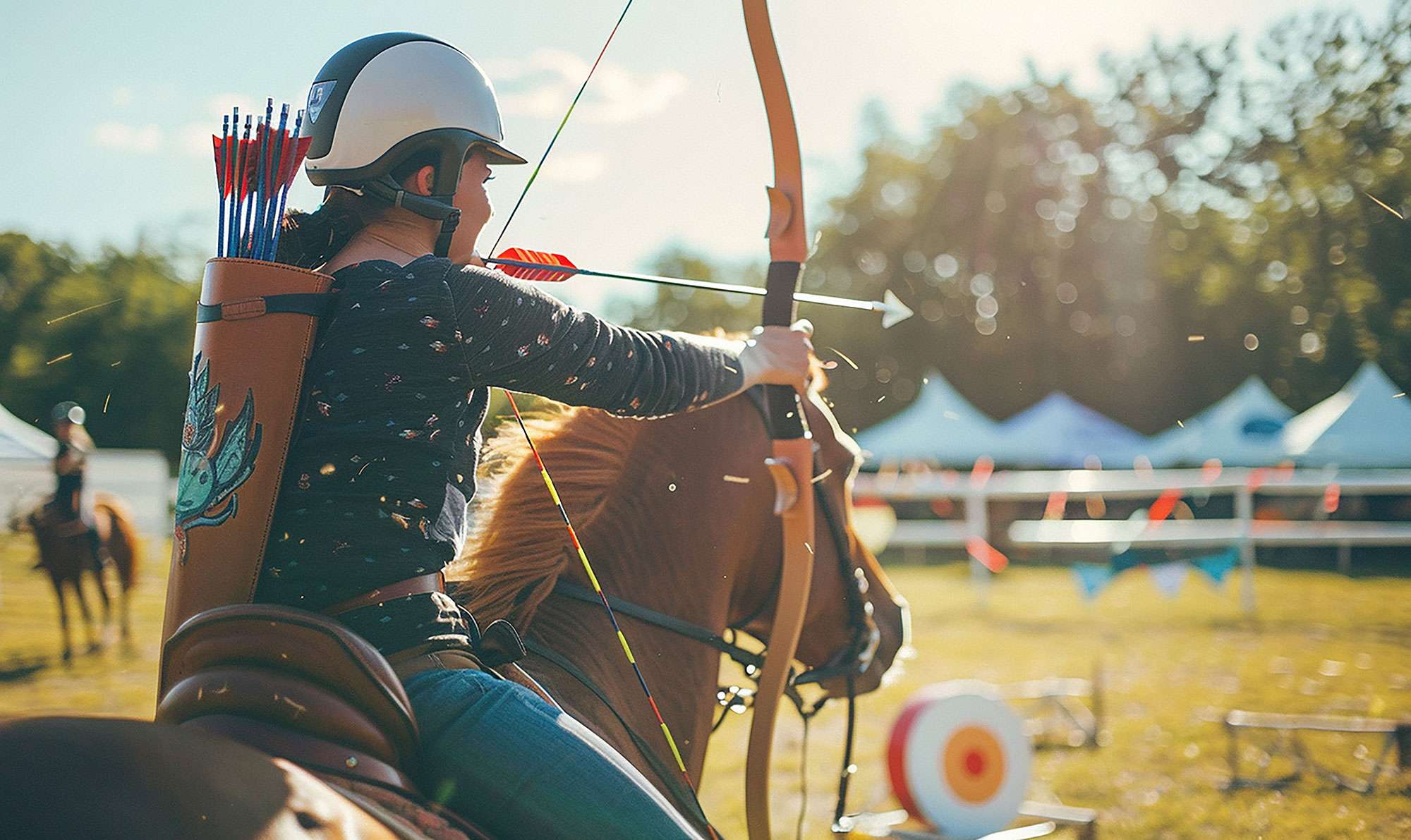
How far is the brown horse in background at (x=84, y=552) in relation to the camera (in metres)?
9.80

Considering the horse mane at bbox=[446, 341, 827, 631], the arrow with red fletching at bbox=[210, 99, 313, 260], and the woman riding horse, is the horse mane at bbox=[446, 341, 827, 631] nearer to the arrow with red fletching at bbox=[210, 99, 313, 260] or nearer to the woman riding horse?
the woman riding horse

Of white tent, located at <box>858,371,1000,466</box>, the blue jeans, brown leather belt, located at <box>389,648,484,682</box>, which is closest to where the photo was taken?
the blue jeans

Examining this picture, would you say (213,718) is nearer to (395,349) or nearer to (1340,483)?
(395,349)

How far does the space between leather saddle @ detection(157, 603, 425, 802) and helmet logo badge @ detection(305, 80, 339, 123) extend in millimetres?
904

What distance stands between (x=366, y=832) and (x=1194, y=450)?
15.2 m

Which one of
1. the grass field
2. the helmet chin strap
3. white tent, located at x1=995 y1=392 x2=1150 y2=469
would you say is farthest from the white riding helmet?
white tent, located at x1=995 y1=392 x2=1150 y2=469

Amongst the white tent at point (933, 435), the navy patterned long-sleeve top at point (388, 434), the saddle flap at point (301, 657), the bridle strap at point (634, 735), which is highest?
the navy patterned long-sleeve top at point (388, 434)

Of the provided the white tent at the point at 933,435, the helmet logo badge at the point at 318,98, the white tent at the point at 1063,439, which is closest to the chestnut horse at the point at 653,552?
the helmet logo badge at the point at 318,98

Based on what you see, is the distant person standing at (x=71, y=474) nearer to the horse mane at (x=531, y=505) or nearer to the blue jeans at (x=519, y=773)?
the horse mane at (x=531, y=505)

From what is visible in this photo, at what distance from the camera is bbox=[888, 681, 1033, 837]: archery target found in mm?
4293

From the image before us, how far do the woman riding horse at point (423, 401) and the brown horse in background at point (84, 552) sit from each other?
909 centimetres

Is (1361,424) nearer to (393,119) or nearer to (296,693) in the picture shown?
(393,119)

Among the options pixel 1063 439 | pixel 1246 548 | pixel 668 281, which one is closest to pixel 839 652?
pixel 668 281

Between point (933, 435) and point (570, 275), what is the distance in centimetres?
1604
